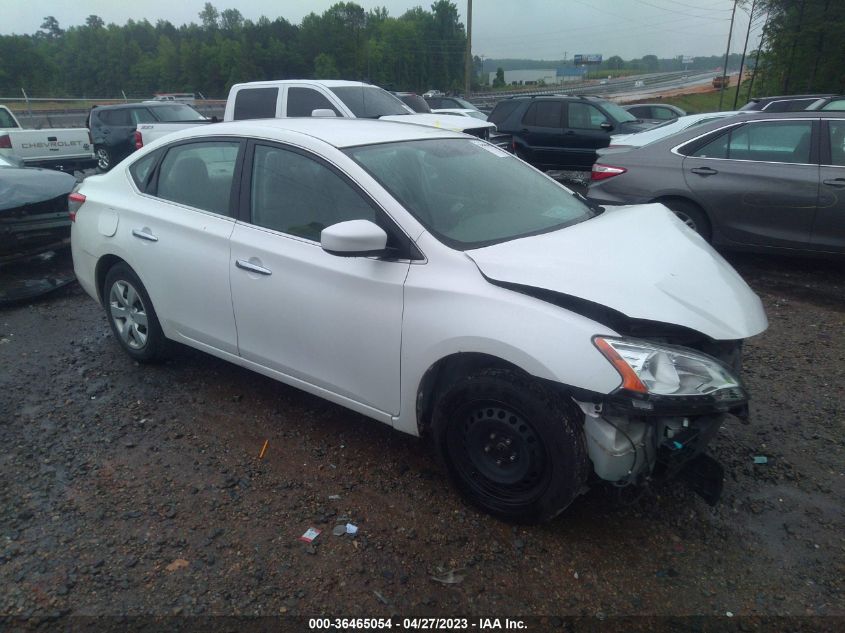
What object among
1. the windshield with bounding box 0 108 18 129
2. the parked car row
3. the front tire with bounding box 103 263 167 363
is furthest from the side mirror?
the windshield with bounding box 0 108 18 129

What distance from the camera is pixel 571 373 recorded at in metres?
2.56

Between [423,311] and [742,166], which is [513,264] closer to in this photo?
[423,311]

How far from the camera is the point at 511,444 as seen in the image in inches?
112

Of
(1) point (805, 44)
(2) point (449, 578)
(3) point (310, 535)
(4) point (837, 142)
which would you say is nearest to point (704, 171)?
(4) point (837, 142)

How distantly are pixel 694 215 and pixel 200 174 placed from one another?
4.92m

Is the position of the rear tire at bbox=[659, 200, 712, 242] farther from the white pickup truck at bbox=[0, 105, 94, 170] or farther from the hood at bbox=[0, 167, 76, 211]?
the white pickup truck at bbox=[0, 105, 94, 170]

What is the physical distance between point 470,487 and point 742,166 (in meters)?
5.04

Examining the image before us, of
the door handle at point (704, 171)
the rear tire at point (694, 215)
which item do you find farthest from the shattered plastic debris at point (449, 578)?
the door handle at point (704, 171)

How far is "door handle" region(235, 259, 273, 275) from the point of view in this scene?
350 centimetres

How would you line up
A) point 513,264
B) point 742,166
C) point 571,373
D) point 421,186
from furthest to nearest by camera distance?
point 742,166, point 421,186, point 513,264, point 571,373

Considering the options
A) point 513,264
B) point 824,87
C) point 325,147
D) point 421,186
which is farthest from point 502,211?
point 824,87

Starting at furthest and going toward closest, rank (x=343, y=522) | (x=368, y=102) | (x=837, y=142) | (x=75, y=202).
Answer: (x=368, y=102) < (x=837, y=142) < (x=75, y=202) < (x=343, y=522)

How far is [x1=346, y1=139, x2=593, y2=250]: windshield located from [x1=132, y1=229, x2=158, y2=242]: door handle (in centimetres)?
155

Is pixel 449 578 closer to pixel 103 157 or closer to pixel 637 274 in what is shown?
pixel 637 274
